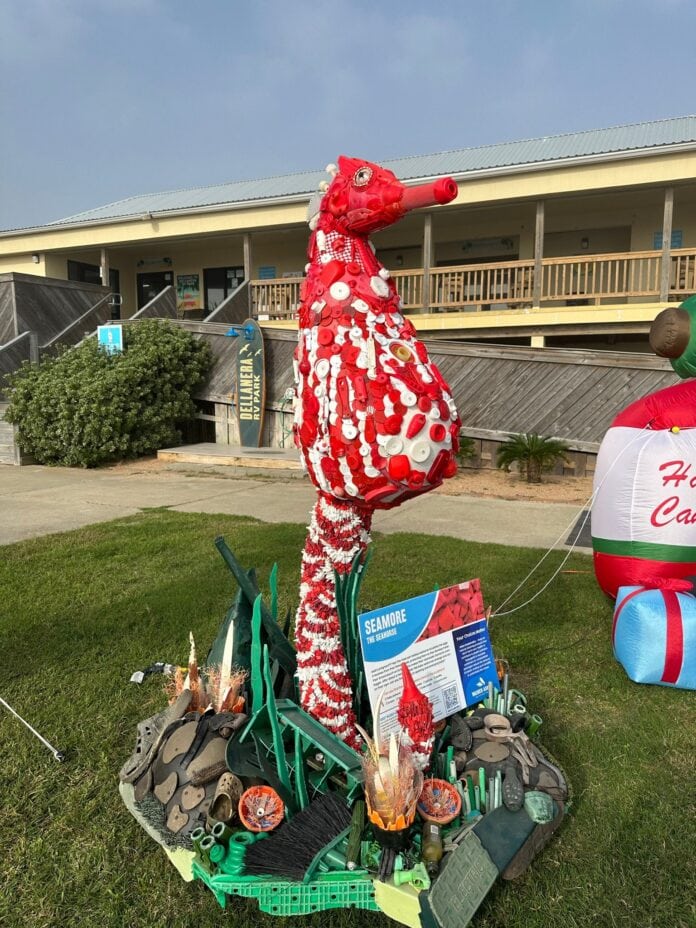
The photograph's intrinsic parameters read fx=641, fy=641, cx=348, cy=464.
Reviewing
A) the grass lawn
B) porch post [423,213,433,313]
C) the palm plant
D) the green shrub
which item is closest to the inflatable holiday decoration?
the grass lawn

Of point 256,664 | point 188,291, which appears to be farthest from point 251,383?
point 256,664

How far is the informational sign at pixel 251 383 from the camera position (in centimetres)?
1185

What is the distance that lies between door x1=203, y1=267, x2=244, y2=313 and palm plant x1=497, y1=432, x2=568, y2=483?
11.7m

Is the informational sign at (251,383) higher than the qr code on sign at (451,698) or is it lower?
higher

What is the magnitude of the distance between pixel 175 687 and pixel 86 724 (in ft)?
2.28

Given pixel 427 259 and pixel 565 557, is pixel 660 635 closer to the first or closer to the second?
pixel 565 557

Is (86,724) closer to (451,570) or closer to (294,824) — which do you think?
(294,824)

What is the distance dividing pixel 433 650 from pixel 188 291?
60.7 feet

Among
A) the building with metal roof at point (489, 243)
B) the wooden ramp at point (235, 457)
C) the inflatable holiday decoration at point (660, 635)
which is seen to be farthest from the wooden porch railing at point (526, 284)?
the inflatable holiday decoration at point (660, 635)

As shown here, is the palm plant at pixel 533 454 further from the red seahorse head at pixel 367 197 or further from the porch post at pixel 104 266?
the porch post at pixel 104 266

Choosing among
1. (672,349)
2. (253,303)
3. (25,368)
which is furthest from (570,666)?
(253,303)

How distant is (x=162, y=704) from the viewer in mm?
3256

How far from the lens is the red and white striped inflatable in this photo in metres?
3.52

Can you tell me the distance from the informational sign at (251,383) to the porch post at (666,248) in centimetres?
744
